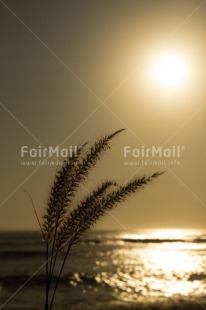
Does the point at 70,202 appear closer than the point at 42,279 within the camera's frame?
Yes

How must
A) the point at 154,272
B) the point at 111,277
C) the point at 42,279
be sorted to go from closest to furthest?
the point at 42,279 → the point at 111,277 → the point at 154,272

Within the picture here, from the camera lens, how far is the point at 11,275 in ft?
58.0

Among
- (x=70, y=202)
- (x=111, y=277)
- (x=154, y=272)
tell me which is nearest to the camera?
(x=70, y=202)

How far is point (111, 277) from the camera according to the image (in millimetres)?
18141

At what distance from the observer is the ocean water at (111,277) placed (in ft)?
40.9

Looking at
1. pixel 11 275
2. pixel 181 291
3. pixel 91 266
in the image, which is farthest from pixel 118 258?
pixel 181 291

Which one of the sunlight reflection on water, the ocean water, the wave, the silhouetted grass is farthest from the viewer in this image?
the wave

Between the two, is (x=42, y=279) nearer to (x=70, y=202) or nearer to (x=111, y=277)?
(x=111, y=277)

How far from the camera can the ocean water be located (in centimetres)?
1245

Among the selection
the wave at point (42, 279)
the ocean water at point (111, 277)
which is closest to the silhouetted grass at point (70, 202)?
the ocean water at point (111, 277)

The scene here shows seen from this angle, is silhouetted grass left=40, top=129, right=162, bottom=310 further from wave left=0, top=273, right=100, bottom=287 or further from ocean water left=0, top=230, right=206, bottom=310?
wave left=0, top=273, right=100, bottom=287

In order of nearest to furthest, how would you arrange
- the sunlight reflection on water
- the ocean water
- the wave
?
the ocean water < the sunlight reflection on water < the wave

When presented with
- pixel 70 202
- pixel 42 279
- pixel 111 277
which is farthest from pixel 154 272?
pixel 70 202

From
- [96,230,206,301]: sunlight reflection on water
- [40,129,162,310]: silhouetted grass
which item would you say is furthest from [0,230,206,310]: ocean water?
[40,129,162,310]: silhouetted grass
